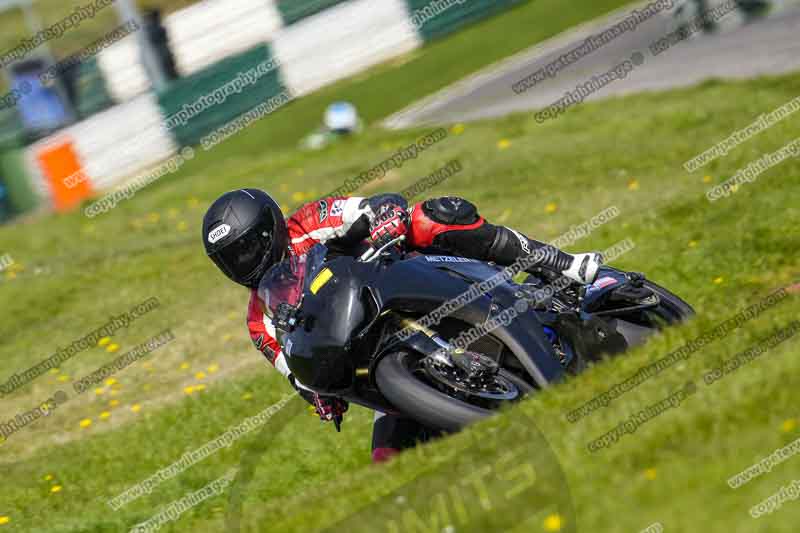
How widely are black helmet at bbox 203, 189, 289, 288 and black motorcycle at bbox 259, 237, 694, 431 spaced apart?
287 millimetres

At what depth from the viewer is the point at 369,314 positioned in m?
5.75

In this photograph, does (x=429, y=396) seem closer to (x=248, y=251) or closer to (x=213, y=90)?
(x=248, y=251)

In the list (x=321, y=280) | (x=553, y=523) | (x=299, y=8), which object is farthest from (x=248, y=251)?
(x=299, y=8)

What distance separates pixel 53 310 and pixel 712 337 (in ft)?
34.3

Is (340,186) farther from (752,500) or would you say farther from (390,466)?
(752,500)

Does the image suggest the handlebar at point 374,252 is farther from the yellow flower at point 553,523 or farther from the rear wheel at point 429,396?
the yellow flower at point 553,523

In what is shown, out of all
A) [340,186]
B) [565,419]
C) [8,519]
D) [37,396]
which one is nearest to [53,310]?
[37,396]

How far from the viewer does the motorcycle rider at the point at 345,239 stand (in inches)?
249

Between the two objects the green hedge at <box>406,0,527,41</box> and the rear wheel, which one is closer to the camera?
the rear wheel

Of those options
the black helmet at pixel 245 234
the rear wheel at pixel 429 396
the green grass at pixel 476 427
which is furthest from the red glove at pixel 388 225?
the green grass at pixel 476 427

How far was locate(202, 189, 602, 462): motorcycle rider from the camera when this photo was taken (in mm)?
6324

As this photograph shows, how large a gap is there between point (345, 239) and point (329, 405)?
111 centimetres

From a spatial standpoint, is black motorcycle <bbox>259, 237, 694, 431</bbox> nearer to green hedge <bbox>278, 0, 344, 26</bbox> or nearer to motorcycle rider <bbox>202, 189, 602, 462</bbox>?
motorcycle rider <bbox>202, 189, 602, 462</bbox>

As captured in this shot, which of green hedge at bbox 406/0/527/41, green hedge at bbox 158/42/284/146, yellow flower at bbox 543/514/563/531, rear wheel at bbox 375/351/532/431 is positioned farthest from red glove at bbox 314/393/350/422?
green hedge at bbox 406/0/527/41
